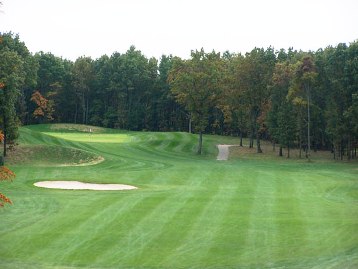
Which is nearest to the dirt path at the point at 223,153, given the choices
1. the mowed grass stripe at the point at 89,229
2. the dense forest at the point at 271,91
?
the dense forest at the point at 271,91

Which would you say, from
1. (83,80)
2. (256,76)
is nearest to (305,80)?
(256,76)

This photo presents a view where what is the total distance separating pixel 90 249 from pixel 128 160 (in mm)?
31911

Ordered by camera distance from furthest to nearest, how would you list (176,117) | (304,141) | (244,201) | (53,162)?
(176,117)
(304,141)
(53,162)
(244,201)

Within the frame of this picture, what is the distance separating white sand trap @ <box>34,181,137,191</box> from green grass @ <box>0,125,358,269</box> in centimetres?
105

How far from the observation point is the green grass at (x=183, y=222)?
633 inches

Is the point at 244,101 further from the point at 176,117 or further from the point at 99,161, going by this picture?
the point at 176,117

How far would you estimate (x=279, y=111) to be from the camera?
206ft

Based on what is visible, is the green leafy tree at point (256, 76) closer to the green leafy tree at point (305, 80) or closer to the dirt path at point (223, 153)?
the green leafy tree at point (305, 80)

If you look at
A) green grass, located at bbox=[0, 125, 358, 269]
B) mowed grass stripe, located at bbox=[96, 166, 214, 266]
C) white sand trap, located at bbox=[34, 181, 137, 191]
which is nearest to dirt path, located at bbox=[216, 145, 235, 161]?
green grass, located at bbox=[0, 125, 358, 269]

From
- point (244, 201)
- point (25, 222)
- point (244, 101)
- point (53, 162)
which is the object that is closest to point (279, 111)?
point (244, 101)

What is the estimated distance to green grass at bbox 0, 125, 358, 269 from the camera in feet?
52.7

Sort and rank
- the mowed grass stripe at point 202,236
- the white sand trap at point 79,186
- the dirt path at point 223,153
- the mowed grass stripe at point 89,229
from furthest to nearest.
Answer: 1. the dirt path at point 223,153
2. the white sand trap at point 79,186
3. the mowed grass stripe at point 89,229
4. the mowed grass stripe at point 202,236

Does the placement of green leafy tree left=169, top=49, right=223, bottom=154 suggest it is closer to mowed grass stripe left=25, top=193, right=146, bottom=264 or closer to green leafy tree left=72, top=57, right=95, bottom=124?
mowed grass stripe left=25, top=193, right=146, bottom=264

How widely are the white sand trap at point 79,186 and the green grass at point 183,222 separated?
3.46 feet
